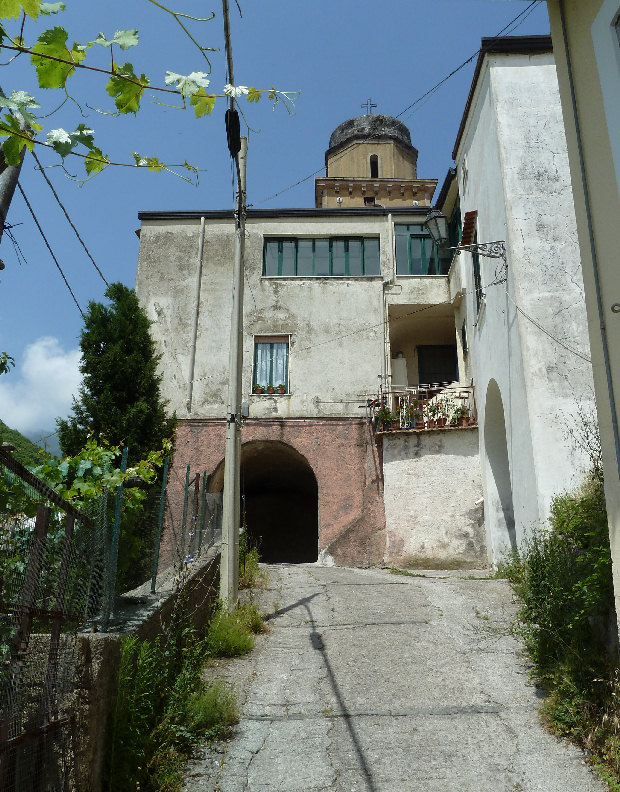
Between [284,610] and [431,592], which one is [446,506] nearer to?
[431,592]

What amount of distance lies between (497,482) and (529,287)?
4.65 meters

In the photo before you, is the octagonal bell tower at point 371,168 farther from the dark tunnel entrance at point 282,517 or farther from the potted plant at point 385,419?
the potted plant at point 385,419

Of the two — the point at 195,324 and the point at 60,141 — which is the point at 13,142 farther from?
the point at 195,324

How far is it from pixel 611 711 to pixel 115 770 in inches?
156

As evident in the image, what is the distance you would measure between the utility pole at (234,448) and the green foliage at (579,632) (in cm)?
394

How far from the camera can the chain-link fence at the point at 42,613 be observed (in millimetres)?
3844

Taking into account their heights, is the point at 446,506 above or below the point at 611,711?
above

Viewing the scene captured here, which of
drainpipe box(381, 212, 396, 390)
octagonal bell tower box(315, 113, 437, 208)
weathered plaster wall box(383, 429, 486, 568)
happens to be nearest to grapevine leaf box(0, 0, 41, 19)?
weathered plaster wall box(383, 429, 486, 568)

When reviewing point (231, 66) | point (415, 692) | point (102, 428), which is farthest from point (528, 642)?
point (102, 428)

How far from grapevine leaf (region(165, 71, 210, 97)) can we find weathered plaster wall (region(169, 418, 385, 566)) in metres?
13.5

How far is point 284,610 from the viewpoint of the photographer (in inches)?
399

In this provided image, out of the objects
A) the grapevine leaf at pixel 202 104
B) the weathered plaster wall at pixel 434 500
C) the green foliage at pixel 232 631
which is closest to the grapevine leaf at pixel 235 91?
the grapevine leaf at pixel 202 104

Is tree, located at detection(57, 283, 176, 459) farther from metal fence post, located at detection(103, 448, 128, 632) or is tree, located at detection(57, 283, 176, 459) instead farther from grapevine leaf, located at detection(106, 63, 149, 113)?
grapevine leaf, located at detection(106, 63, 149, 113)

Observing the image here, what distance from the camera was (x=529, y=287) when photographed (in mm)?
11281
